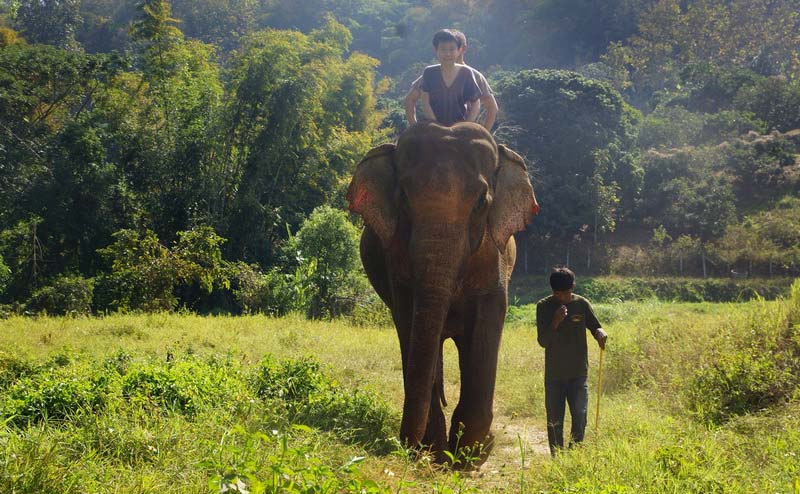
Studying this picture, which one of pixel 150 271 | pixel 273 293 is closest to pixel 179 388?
pixel 150 271

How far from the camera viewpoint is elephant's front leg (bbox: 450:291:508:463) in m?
5.59

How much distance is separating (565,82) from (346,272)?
20232 millimetres

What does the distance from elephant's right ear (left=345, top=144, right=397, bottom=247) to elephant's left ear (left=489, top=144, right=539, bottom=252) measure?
2.43ft

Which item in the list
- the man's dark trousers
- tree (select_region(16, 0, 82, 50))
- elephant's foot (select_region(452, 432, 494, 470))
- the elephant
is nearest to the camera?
the elephant

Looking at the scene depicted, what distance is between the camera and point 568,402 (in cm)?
585

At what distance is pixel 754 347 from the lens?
23.5 feet

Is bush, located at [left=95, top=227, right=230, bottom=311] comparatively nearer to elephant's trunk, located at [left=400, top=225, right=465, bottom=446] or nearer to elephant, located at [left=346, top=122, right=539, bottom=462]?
elephant, located at [left=346, top=122, right=539, bottom=462]

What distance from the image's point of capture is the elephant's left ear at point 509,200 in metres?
5.61

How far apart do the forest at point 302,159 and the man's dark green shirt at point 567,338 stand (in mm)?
7215

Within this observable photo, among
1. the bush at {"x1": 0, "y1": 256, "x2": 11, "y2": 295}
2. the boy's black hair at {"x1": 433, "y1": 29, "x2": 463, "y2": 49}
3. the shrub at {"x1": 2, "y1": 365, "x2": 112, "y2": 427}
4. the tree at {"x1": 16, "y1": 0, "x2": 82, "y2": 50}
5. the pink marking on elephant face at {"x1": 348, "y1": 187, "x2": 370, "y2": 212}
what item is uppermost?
the tree at {"x1": 16, "y1": 0, "x2": 82, "y2": 50}

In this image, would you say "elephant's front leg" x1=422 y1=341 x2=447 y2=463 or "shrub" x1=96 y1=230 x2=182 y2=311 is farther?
"shrub" x1=96 y1=230 x2=182 y2=311

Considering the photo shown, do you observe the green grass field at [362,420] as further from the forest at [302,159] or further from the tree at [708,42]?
the tree at [708,42]

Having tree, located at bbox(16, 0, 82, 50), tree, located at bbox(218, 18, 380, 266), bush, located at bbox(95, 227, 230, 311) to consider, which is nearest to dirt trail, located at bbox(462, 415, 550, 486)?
bush, located at bbox(95, 227, 230, 311)

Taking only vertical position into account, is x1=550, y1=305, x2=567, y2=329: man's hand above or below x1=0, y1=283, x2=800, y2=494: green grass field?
above
